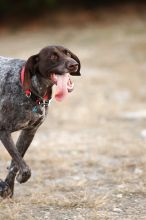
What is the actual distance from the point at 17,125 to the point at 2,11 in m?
22.0

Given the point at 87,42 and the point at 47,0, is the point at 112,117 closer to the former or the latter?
the point at 87,42

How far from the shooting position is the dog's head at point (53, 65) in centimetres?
614

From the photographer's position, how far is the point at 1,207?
6.45 meters

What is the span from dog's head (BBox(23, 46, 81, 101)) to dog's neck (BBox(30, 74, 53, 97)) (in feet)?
0.24

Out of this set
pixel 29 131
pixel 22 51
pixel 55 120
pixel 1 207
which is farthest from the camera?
pixel 22 51

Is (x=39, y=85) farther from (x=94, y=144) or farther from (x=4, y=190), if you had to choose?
(x=94, y=144)

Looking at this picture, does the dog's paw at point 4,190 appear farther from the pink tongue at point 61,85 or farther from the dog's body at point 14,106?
the pink tongue at point 61,85

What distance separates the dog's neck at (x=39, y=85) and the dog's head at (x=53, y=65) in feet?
0.24

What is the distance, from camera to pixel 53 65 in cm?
618

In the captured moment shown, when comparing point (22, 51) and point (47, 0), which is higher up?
point (47, 0)

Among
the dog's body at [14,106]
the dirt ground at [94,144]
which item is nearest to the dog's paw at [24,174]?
the dirt ground at [94,144]

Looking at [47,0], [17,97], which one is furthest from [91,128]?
[47,0]

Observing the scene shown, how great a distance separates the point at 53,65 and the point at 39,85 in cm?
36

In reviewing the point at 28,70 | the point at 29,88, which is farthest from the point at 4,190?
the point at 28,70
